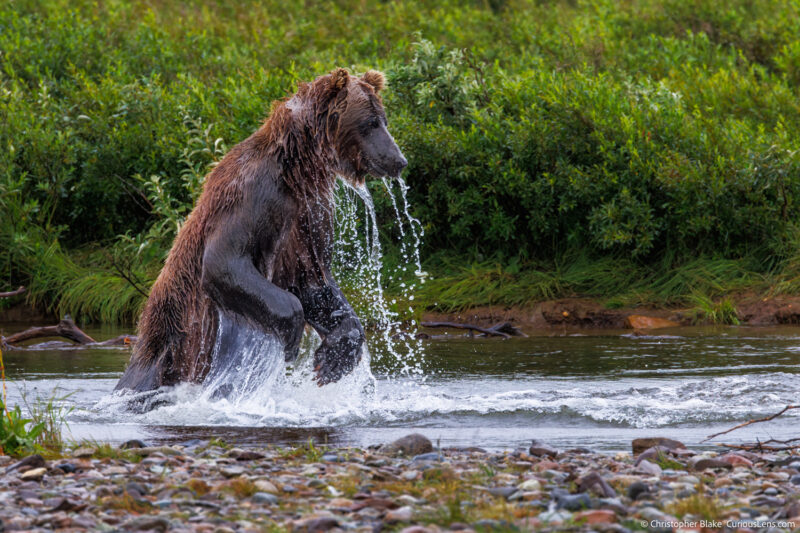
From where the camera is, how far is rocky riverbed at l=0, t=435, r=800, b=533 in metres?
3.12

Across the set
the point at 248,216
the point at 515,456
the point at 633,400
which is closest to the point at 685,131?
the point at 633,400

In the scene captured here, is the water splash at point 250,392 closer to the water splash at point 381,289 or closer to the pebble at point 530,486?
the water splash at point 381,289

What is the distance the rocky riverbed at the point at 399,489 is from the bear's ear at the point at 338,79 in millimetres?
2233

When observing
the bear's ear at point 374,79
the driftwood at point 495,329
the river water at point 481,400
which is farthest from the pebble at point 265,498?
the driftwood at point 495,329

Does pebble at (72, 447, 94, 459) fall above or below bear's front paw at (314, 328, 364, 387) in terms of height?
below

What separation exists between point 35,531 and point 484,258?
8916 millimetres

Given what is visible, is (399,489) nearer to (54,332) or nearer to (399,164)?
(399,164)

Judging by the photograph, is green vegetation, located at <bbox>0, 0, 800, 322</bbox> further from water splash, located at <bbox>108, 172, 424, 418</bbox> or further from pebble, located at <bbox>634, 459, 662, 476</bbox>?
pebble, located at <bbox>634, 459, 662, 476</bbox>

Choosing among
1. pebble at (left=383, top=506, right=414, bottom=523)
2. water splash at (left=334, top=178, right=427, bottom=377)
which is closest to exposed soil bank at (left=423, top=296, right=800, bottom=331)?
water splash at (left=334, top=178, right=427, bottom=377)

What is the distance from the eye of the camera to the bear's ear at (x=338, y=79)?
19.2 ft

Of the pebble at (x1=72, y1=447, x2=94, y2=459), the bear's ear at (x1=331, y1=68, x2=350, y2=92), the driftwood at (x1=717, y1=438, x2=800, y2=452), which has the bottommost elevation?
the driftwood at (x1=717, y1=438, x2=800, y2=452)

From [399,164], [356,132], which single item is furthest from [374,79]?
[399,164]

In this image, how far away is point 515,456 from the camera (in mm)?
4344

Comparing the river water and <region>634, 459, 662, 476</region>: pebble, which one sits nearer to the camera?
<region>634, 459, 662, 476</region>: pebble
